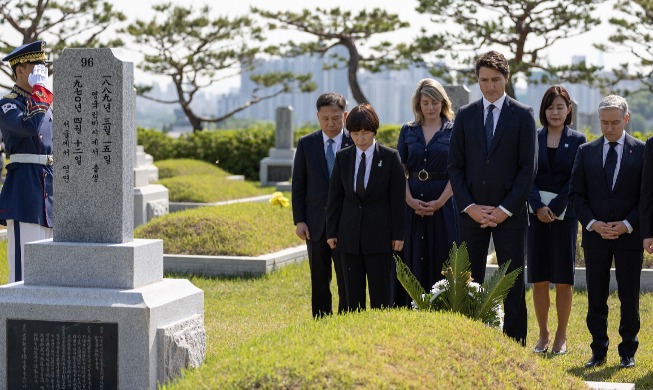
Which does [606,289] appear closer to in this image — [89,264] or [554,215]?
[554,215]

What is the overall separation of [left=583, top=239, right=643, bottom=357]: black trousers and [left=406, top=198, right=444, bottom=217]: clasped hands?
1.01m

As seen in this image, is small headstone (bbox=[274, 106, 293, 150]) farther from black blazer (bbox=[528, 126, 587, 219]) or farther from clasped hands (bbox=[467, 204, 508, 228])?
clasped hands (bbox=[467, 204, 508, 228])

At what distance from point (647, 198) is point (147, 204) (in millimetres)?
8859

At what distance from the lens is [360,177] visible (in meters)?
6.38

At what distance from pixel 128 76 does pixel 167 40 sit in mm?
24054

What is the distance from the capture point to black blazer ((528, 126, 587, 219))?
693cm

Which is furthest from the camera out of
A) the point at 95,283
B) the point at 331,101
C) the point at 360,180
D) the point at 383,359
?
the point at 331,101

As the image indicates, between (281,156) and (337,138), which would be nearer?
(337,138)

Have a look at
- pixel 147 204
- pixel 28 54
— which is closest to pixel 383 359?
pixel 28 54

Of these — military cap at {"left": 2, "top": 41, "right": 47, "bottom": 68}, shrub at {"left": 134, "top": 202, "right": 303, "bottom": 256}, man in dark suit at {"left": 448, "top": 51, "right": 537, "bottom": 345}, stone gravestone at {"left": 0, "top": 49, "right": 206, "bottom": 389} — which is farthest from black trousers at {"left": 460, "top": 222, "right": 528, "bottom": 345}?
shrub at {"left": 134, "top": 202, "right": 303, "bottom": 256}

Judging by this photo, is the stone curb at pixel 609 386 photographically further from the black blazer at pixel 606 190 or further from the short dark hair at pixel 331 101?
the short dark hair at pixel 331 101

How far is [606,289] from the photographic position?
662cm

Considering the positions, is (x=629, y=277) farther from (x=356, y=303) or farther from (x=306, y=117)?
(x=306, y=117)

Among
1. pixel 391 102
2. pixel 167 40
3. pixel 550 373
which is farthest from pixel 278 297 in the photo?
pixel 391 102
